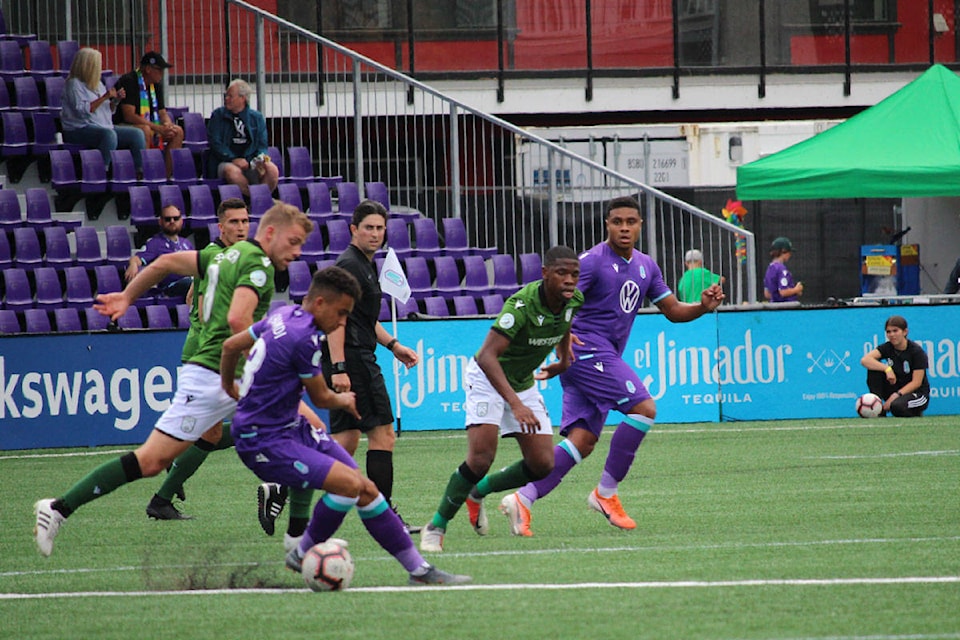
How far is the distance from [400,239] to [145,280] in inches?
409

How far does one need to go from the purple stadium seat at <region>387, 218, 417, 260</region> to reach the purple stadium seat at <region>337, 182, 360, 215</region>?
1.88ft

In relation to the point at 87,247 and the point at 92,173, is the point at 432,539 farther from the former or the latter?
the point at 92,173

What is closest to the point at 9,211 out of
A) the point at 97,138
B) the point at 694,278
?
the point at 97,138

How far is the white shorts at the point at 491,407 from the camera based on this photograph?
9.06 meters

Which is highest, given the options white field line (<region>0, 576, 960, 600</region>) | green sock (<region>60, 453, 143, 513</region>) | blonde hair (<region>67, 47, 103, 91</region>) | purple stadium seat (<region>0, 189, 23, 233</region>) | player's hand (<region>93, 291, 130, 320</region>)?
blonde hair (<region>67, 47, 103, 91</region>)

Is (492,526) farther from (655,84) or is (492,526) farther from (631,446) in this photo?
(655,84)

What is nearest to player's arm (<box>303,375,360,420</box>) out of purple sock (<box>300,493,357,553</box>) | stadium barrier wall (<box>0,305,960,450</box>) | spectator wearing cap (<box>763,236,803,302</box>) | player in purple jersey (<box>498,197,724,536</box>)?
purple sock (<box>300,493,357,553</box>)

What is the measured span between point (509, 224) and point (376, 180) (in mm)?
2198

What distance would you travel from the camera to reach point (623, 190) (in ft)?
65.5

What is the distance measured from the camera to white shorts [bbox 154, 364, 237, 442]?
8688 millimetres

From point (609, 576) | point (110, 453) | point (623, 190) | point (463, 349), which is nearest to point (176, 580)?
point (609, 576)

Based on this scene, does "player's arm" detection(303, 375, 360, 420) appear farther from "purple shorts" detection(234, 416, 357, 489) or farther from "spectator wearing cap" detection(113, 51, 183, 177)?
"spectator wearing cap" detection(113, 51, 183, 177)

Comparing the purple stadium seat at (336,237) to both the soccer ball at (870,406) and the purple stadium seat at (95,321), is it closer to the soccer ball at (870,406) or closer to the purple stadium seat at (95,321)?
the purple stadium seat at (95,321)

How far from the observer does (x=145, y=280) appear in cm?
894
